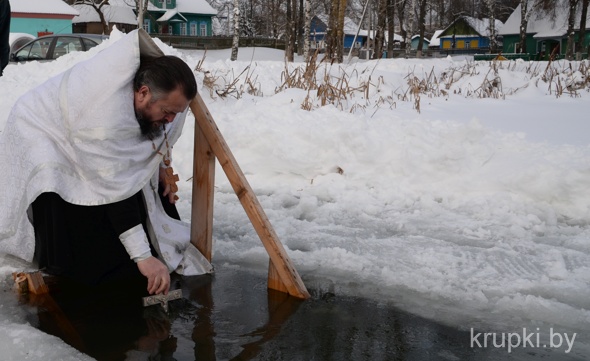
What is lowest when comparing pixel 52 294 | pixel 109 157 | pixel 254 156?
pixel 52 294

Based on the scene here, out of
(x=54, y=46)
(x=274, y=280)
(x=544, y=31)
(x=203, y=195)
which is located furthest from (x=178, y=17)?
(x=274, y=280)

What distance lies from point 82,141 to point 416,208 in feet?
8.74

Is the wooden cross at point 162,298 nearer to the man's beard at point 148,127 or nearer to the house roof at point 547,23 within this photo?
the man's beard at point 148,127

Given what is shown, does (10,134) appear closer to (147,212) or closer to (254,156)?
(147,212)

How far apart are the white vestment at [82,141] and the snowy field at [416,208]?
566mm

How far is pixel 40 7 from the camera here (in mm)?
30891

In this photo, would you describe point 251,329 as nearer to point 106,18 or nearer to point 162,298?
point 162,298

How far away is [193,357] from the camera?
267 cm

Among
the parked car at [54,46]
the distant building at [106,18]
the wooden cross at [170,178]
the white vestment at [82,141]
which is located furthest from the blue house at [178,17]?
the white vestment at [82,141]

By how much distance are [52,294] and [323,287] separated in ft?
4.53

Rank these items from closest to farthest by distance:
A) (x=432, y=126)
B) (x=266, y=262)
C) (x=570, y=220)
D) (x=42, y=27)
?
A: (x=266, y=262), (x=570, y=220), (x=432, y=126), (x=42, y=27)

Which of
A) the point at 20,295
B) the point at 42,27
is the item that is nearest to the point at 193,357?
the point at 20,295

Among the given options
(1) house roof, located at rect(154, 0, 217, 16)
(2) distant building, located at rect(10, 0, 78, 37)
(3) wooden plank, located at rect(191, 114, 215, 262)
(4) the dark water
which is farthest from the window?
(1) house roof, located at rect(154, 0, 217, 16)

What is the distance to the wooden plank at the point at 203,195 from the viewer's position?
362 cm
